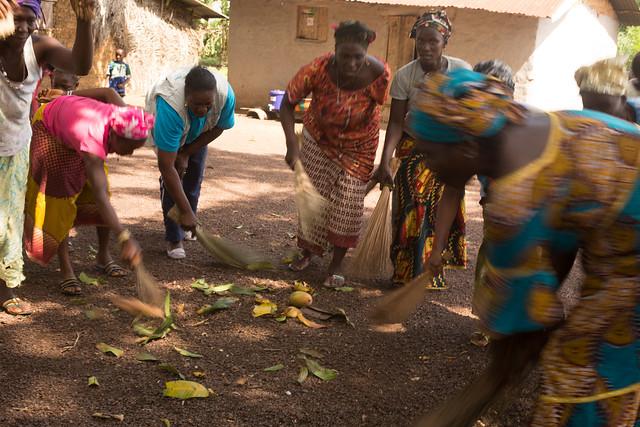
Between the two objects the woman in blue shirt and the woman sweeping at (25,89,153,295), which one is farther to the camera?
the woman in blue shirt

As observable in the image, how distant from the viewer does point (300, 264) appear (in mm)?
5020

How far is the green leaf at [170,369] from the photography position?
10.7 ft

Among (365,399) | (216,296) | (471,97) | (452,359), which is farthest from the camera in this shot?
(216,296)

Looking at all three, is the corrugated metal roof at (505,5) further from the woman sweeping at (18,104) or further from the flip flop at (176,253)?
the woman sweeping at (18,104)

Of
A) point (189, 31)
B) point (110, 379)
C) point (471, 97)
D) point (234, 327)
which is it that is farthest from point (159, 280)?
point (189, 31)

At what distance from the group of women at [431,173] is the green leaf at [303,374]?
0.84m

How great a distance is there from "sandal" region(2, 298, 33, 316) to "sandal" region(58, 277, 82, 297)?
10.6 inches

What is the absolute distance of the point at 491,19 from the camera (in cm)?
1477

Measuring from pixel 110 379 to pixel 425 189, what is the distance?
235cm

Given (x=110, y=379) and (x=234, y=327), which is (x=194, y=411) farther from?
(x=234, y=327)

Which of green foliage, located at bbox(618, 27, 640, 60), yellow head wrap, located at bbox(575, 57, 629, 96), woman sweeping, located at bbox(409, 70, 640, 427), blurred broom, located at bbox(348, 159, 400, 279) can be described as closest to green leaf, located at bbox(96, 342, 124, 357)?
blurred broom, located at bbox(348, 159, 400, 279)

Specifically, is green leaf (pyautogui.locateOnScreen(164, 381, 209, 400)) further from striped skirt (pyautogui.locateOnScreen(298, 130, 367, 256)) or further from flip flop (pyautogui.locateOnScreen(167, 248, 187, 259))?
flip flop (pyautogui.locateOnScreen(167, 248, 187, 259))

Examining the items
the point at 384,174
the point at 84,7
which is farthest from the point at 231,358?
the point at 84,7

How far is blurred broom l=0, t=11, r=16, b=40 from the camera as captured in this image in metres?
3.11
